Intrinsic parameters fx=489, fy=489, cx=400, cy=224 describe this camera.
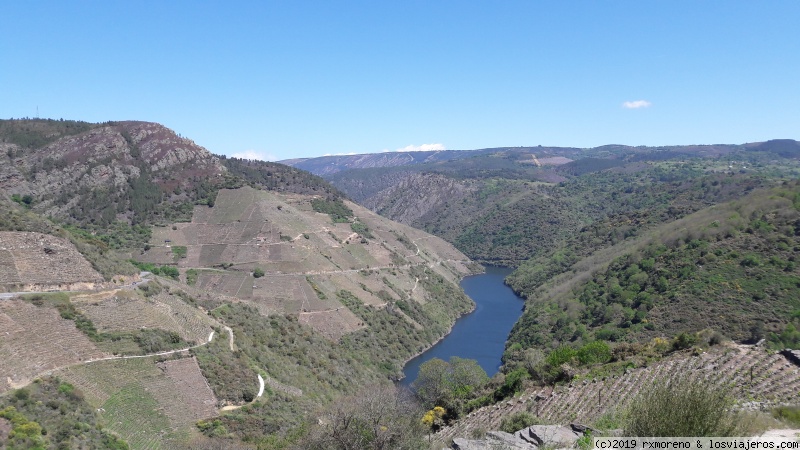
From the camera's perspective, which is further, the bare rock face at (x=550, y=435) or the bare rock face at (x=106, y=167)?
the bare rock face at (x=106, y=167)

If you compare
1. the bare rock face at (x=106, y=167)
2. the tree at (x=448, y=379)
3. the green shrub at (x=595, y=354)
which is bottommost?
the tree at (x=448, y=379)

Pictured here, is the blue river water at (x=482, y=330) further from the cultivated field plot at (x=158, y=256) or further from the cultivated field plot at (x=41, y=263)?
the cultivated field plot at (x=158, y=256)

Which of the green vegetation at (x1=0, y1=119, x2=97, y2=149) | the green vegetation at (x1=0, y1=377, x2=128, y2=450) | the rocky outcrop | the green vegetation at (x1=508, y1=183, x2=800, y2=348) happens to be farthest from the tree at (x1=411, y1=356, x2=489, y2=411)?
the green vegetation at (x1=0, y1=119, x2=97, y2=149)

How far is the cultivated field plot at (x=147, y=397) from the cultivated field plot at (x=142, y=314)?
416cm

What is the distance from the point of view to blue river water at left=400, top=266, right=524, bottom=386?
74125 mm

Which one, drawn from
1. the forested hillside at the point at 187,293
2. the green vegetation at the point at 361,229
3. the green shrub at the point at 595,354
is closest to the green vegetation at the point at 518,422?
the forested hillside at the point at 187,293

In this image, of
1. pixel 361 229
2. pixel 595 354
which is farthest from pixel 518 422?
pixel 361 229

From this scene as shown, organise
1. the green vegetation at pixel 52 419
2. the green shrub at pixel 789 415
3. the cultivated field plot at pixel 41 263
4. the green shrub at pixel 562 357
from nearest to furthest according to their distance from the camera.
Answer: the green shrub at pixel 789 415
the green vegetation at pixel 52 419
the cultivated field plot at pixel 41 263
the green shrub at pixel 562 357

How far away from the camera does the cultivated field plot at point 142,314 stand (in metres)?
34.8

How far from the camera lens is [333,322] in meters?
66.0

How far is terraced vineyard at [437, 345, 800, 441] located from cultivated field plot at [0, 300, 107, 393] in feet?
74.8

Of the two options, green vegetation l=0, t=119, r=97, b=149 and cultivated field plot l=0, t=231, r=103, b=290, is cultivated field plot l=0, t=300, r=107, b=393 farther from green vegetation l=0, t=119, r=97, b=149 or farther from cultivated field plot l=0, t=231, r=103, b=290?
green vegetation l=0, t=119, r=97, b=149

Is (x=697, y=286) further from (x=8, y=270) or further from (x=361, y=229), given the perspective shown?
(x=361, y=229)

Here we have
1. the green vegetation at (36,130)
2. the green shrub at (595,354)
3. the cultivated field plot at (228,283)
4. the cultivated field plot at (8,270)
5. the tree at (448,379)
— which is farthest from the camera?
the green vegetation at (36,130)
